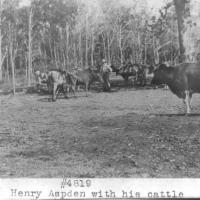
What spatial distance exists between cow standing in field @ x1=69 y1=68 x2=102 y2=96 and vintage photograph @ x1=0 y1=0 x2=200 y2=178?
0.09 feet

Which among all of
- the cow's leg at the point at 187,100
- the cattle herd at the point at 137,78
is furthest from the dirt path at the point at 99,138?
the cattle herd at the point at 137,78

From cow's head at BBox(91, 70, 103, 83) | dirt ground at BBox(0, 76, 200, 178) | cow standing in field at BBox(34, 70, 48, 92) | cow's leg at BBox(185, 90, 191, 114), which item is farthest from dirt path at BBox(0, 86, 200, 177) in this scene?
cow's head at BBox(91, 70, 103, 83)

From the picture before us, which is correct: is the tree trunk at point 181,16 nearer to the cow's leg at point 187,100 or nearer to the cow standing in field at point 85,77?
the cow's leg at point 187,100

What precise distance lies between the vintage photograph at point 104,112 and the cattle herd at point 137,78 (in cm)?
2

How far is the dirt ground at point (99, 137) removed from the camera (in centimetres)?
555

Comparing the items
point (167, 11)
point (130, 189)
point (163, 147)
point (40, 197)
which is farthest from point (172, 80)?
point (40, 197)

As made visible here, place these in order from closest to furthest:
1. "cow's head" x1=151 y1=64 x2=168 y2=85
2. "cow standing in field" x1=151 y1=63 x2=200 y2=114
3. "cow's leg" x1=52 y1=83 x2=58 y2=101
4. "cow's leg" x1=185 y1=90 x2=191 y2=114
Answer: "cow's leg" x1=185 y1=90 x2=191 y2=114 < "cow standing in field" x1=151 y1=63 x2=200 y2=114 < "cow's head" x1=151 y1=64 x2=168 y2=85 < "cow's leg" x1=52 y1=83 x2=58 y2=101

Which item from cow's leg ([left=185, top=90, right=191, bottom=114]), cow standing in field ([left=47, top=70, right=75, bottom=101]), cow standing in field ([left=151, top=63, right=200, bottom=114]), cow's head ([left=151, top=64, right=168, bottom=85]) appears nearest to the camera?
cow's leg ([left=185, top=90, right=191, bottom=114])

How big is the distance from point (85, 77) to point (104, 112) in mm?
3146

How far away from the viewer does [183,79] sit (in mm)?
8188

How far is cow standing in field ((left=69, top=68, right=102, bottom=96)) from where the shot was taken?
10933 millimetres

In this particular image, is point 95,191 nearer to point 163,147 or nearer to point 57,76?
point 163,147

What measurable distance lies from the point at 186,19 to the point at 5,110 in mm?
4589

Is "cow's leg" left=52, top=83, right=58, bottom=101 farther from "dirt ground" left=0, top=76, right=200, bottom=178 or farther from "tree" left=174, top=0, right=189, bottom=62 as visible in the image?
"tree" left=174, top=0, right=189, bottom=62
